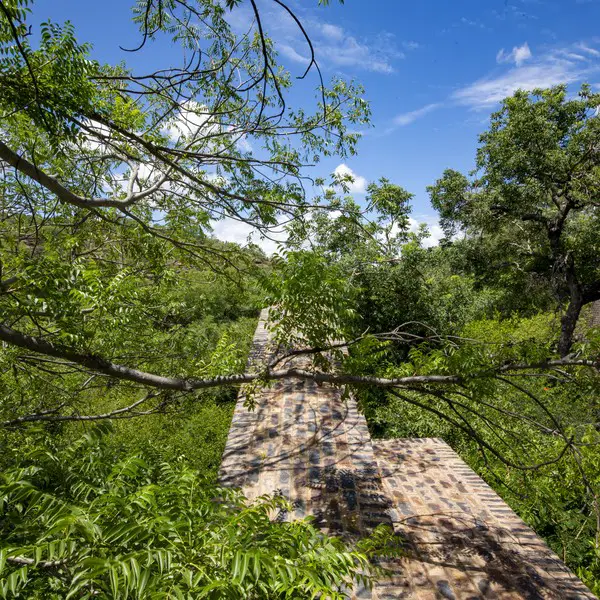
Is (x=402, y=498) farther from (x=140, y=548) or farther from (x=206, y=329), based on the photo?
(x=206, y=329)

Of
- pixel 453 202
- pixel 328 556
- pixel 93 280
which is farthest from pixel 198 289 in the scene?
pixel 328 556

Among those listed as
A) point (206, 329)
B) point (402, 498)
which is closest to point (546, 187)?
point (402, 498)

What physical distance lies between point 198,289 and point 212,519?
46.3ft

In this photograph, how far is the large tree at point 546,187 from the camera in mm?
9742

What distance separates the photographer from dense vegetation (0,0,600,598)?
186 cm

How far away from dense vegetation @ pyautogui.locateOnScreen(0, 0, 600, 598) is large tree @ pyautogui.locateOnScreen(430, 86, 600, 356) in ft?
0.21

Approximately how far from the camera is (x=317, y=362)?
4324 millimetres

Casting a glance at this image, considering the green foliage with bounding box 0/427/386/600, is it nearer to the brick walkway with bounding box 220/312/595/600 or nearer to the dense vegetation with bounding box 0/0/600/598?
the dense vegetation with bounding box 0/0/600/598

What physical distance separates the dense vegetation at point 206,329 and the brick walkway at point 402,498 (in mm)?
500

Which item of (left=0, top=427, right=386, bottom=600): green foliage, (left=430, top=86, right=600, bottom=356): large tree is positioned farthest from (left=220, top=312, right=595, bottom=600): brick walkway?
(left=430, top=86, right=600, bottom=356): large tree

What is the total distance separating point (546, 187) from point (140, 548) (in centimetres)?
1210

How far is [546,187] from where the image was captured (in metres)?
10.2

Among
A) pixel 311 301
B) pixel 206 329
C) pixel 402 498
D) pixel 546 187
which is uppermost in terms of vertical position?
pixel 546 187

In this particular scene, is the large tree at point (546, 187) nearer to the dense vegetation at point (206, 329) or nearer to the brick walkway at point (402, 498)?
the dense vegetation at point (206, 329)
